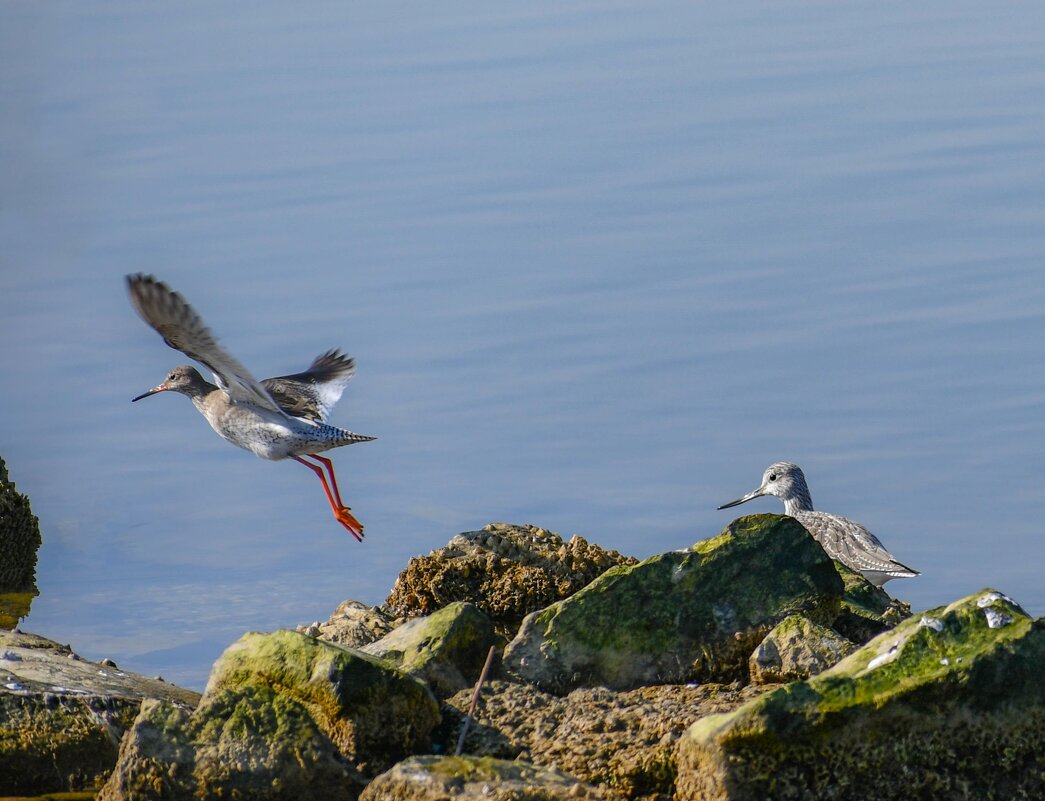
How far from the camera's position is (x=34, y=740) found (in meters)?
6.93

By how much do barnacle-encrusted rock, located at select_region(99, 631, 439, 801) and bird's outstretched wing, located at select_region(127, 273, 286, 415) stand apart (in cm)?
323

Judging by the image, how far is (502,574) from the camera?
27.4 ft

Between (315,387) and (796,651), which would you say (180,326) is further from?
(796,651)

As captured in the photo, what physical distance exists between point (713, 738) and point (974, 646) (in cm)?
93

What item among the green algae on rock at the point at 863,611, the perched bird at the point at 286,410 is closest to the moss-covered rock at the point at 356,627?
the green algae on rock at the point at 863,611

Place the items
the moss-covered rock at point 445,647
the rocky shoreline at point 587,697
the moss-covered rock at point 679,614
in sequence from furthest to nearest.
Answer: the moss-covered rock at point 679,614 < the moss-covered rock at point 445,647 < the rocky shoreline at point 587,697

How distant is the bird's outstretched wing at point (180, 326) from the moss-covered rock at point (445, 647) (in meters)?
2.70

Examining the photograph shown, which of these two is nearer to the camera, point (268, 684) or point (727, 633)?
point (268, 684)

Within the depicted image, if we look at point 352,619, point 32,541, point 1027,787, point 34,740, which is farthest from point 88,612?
point 1027,787

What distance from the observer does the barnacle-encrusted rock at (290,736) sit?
6.09m

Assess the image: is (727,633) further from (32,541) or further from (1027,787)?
(32,541)

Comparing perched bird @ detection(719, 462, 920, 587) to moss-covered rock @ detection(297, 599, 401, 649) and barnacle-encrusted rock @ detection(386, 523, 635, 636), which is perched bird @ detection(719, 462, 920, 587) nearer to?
barnacle-encrusted rock @ detection(386, 523, 635, 636)

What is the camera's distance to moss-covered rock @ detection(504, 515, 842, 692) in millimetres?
7141

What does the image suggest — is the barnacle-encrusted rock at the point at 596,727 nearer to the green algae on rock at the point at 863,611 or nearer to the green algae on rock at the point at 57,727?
the green algae on rock at the point at 863,611
